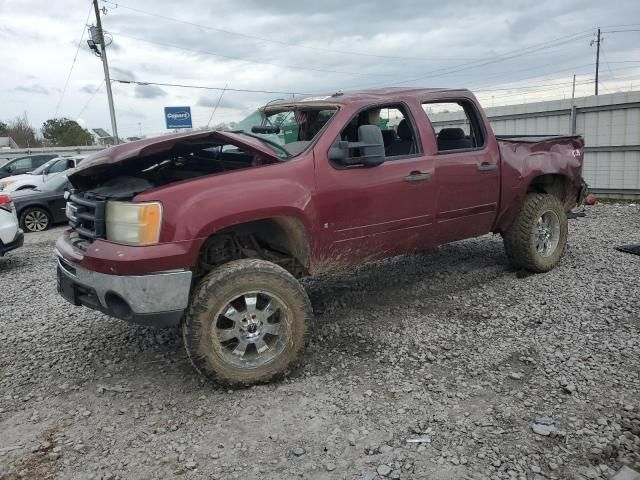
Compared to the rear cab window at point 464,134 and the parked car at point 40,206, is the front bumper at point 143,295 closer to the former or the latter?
the rear cab window at point 464,134

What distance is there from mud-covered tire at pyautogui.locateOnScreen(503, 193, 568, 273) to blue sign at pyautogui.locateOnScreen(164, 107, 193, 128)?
15.2 m

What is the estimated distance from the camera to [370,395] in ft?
11.2

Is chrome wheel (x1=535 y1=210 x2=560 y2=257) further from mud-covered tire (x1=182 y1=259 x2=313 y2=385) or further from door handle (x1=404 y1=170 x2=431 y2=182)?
mud-covered tire (x1=182 y1=259 x2=313 y2=385)

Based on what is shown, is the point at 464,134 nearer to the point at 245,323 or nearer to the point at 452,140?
the point at 452,140

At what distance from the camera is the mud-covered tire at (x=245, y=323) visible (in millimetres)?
3383

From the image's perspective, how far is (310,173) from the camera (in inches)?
150

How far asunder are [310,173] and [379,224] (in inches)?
31.4

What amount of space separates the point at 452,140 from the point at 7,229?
21.2 feet

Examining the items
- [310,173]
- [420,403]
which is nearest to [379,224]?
[310,173]

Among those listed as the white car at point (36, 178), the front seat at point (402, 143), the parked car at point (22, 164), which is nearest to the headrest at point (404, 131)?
the front seat at point (402, 143)

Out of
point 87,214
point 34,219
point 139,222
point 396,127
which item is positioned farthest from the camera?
point 34,219

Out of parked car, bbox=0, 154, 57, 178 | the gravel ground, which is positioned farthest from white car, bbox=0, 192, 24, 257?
parked car, bbox=0, 154, 57, 178

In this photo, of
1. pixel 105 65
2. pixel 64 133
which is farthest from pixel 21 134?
pixel 105 65

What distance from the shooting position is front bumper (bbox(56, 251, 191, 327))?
3277 mm
